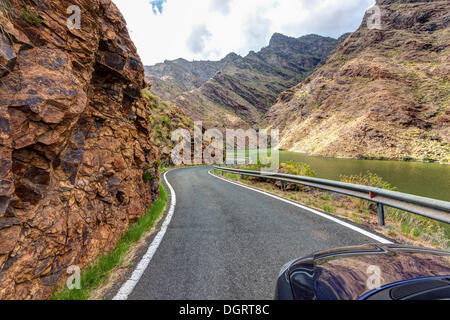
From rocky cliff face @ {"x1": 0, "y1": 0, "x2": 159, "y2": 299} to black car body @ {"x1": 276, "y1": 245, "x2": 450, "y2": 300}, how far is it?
2.86m

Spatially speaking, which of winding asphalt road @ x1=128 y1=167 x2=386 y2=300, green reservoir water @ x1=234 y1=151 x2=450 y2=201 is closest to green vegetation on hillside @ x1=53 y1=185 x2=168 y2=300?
winding asphalt road @ x1=128 y1=167 x2=386 y2=300

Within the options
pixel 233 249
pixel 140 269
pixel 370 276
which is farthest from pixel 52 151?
pixel 370 276

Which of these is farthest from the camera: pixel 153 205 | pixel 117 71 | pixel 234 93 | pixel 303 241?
pixel 234 93

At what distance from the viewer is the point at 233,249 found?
329cm

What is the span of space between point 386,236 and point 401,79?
262ft

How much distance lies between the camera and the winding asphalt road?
7.53ft

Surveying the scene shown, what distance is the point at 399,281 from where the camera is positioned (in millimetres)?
1178

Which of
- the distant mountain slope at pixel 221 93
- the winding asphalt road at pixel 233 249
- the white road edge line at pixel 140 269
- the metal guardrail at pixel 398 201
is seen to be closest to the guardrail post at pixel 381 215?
the metal guardrail at pixel 398 201

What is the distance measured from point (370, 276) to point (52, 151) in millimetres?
3797

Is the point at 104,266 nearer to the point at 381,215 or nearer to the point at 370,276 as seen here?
the point at 370,276

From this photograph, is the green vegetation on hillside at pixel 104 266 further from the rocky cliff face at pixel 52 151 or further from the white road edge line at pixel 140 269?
the white road edge line at pixel 140 269

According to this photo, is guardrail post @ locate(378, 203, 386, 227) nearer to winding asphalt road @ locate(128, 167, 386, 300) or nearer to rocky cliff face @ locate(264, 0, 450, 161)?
winding asphalt road @ locate(128, 167, 386, 300)

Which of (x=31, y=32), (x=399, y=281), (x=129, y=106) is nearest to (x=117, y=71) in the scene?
(x=129, y=106)
